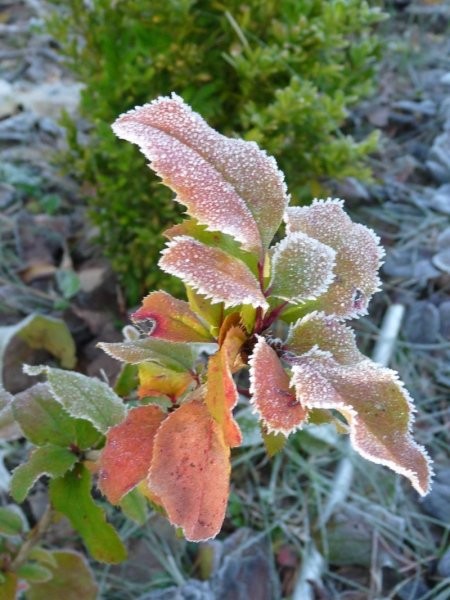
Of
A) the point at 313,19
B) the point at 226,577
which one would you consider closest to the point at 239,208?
the point at 226,577

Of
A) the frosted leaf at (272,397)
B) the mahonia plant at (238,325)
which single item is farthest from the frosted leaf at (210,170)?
the frosted leaf at (272,397)

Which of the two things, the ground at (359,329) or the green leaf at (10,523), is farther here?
the ground at (359,329)

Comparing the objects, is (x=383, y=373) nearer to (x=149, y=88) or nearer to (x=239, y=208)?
(x=239, y=208)

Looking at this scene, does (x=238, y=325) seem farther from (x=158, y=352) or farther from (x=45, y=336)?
(x=45, y=336)

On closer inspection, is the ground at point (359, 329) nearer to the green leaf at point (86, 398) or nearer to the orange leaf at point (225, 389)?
the green leaf at point (86, 398)

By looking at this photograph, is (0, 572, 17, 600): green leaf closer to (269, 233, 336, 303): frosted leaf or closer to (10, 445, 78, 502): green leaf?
(10, 445, 78, 502): green leaf

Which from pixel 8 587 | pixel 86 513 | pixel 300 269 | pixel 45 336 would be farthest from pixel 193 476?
pixel 45 336

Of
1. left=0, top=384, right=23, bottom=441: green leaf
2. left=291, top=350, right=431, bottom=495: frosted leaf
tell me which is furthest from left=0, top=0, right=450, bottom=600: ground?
left=291, top=350, right=431, bottom=495: frosted leaf
